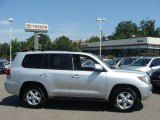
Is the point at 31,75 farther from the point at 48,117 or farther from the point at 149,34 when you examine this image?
the point at 149,34

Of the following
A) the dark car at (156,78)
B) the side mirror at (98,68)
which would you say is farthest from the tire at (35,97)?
the dark car at (156,78)

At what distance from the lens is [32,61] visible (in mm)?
10734

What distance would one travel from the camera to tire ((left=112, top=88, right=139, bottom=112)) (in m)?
10.0

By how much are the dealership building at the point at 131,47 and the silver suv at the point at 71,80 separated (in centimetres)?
5145

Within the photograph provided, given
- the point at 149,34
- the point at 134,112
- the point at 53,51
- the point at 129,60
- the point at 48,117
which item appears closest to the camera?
the point at 48,117

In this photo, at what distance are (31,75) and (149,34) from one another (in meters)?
125

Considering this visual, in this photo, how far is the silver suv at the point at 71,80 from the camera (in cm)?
1003

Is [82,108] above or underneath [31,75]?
underneath

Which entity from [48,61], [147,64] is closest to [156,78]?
[147,64]

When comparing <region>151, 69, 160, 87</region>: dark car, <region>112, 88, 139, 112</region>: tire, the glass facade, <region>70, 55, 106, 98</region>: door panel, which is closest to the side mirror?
<region>70, 55, 106, 98</region>: door panel

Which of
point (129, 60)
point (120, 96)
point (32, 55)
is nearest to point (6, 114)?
point (32, 55)

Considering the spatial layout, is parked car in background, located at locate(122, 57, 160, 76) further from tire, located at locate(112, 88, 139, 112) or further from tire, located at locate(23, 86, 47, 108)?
tire, located at locate(23, 86, 47, 108)

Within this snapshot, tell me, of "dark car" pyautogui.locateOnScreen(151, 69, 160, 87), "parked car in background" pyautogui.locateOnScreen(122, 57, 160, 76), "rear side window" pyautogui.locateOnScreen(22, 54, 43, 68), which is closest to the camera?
"rear side window" pyautogui.locateOnScreen(22, 54, 43, 68)

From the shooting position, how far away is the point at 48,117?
357 inches
